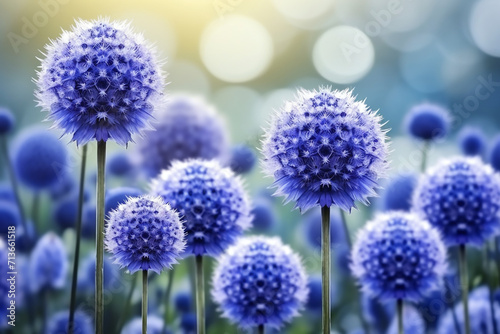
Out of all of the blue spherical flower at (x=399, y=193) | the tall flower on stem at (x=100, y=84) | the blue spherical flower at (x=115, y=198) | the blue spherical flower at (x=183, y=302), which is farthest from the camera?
the blue spherical flower at (x=399, y=193)

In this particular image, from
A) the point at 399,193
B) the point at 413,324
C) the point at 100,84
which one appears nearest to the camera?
the point at 100,84

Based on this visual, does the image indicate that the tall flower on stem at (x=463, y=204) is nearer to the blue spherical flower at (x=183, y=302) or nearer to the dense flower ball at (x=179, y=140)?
the dense flower ball at (x=179, y=140)

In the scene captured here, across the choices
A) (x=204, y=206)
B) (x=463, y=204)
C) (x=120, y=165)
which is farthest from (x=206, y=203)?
(x=120, y=165)

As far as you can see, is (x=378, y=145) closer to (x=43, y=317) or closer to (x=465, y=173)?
(x=465, y=173)

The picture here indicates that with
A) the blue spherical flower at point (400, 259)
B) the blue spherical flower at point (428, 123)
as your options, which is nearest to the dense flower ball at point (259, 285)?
the blue spherical flower at point (400, 259)

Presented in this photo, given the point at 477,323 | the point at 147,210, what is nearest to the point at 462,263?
the point at 477,323

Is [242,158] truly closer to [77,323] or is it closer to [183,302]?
[183,302]

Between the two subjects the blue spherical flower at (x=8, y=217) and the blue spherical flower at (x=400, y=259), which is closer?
the blue spherical flower at (x=400, y=259)
